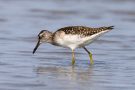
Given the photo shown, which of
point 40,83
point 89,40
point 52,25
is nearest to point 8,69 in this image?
point 40,83

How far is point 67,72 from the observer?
1346cm

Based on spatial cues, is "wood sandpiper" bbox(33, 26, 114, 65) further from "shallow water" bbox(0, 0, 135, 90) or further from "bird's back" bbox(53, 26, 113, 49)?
"shallow water" bbox(0, 0, 135, 90)

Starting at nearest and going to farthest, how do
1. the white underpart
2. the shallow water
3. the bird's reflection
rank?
the shallow water < the bird's reflection < the white underpart

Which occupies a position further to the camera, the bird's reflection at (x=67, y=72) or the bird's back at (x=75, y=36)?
the bird's back at (x=75, y=36)

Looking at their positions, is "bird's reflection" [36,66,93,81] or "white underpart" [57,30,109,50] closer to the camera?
"bird's reflection" [36,66,93,81]

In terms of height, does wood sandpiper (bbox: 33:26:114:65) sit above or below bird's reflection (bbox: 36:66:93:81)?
above

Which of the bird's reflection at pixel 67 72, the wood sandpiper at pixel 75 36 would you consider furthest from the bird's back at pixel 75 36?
the bird's reflection at pixel 67 72

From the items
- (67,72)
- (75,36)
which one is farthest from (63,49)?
(67,72)

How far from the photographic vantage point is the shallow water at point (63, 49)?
39.8ft

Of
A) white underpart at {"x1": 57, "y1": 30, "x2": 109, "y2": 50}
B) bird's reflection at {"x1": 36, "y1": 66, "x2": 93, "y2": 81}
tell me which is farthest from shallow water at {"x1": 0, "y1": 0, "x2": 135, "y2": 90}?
white underpart at {"x1": 57, "y1": 30, "x2": 109, "y2": 50}

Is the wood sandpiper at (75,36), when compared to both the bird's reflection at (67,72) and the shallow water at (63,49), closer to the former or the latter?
the shallow water at (63,49)

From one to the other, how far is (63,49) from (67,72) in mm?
3234

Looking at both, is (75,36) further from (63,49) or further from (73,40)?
(63,49)

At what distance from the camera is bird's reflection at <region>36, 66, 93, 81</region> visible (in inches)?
505
